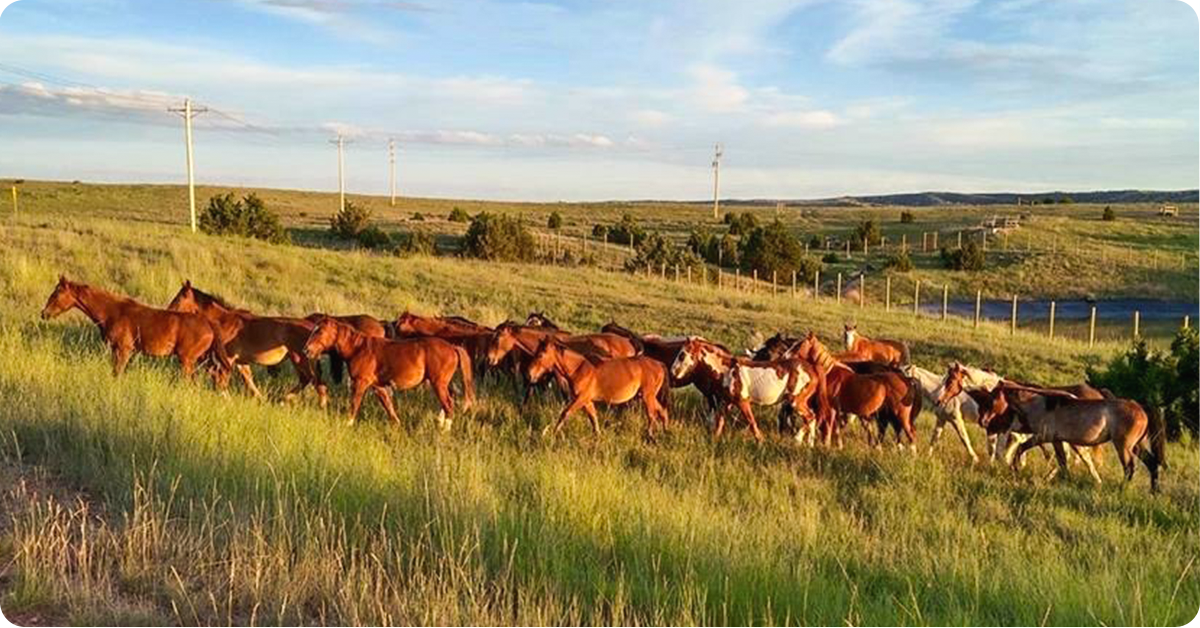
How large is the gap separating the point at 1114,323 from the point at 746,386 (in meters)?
36.5

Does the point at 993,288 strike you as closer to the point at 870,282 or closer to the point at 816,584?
the point at 870,282

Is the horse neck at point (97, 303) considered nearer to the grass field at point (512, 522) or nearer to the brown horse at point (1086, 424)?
the grass field at point (512, 522)

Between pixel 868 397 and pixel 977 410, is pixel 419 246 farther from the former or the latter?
pixel 977 410

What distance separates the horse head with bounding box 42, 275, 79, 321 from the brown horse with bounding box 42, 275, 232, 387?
0.05ft

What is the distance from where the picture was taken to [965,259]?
2318 inches

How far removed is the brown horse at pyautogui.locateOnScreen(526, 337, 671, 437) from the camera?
11.3 meters

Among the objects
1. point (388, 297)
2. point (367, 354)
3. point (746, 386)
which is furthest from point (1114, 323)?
point (367, 354)

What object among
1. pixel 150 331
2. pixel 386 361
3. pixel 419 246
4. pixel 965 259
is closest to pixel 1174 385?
pixel 386 361

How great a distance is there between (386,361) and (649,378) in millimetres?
3263

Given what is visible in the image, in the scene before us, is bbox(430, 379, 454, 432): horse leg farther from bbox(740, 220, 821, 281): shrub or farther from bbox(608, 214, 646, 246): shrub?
bbox(608, 214, 646, 246): shrub

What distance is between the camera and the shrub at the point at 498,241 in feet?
163

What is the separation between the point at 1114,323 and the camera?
1658 inches

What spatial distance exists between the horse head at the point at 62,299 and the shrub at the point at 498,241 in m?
36.9

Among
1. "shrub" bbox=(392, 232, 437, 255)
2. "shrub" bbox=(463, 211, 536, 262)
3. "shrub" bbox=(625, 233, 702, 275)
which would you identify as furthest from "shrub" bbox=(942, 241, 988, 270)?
"shrub" bbox=(392, 232, 437, 255)
